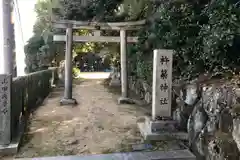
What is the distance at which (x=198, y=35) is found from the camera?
563 cm

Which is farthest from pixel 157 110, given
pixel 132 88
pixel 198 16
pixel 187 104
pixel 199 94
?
pixel 132 88

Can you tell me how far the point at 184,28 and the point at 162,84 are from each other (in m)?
1.75

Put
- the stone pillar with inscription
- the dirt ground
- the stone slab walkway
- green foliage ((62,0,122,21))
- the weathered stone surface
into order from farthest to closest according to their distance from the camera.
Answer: green foliage ((62,0,122,21)) → the stone pillar with inscription → the dirt ground → the stone slab walkway → the weathered stone surface

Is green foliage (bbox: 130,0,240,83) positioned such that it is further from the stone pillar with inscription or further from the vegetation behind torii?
the stone pillar with inscription

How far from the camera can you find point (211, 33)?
4.51 m

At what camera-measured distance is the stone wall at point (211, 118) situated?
3236 millimetres

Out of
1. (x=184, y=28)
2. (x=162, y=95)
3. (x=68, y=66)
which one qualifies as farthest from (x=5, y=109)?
(x=184, y=28)

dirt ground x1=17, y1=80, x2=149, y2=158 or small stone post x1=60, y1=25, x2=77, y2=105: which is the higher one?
small stone post x1=60, y1=25, x2=77, y2=105

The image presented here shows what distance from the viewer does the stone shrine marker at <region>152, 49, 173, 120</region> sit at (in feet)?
16.8

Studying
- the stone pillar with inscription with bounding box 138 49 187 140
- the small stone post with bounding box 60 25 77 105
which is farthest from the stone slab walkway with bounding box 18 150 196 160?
the small stone post with bounding box 60 25 77 105

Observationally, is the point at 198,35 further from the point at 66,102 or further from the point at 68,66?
the point at 66,102

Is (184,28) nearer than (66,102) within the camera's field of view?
Yes

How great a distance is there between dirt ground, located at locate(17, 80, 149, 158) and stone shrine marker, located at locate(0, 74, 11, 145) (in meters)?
0.39

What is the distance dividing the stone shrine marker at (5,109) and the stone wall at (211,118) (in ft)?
11.6
